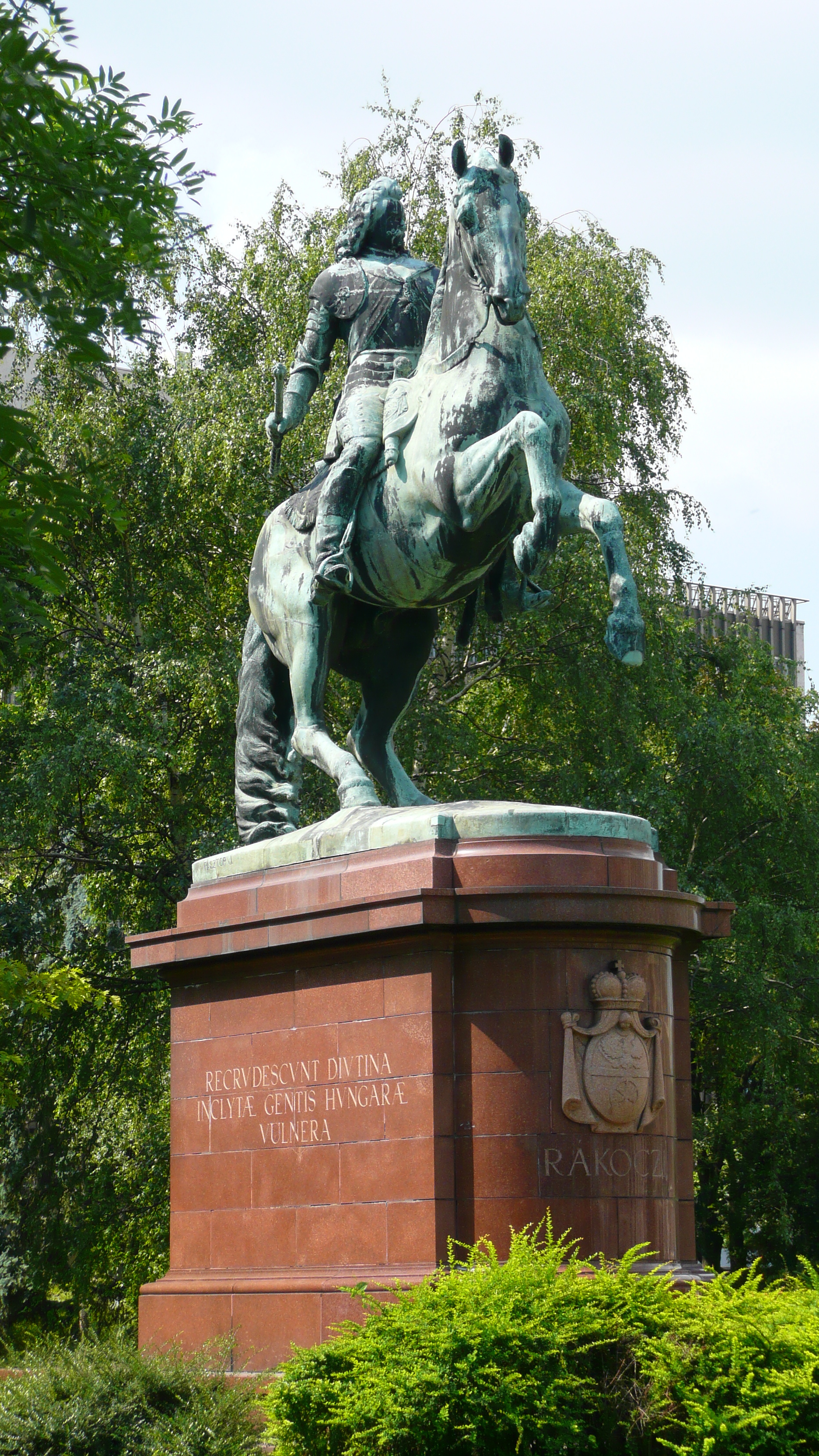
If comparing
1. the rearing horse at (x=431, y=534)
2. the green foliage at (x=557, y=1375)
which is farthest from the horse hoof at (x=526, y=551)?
the green foliage at (x=557, y=1375)

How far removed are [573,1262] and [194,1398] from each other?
1947mm

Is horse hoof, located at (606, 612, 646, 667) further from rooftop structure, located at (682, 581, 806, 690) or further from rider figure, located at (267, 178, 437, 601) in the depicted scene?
rooftop structure, located at (682, 581, 806, 690)

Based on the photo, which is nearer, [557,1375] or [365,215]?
[557,1375]

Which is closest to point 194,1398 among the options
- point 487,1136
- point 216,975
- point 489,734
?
point 487,1136

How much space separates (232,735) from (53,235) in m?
11.9

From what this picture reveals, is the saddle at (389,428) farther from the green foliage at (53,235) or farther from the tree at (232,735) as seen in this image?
the tree at (232,735)

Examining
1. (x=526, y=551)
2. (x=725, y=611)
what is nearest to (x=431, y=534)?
(x=526, y=551)

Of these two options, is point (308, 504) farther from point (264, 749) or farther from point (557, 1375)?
point (557, 1375)

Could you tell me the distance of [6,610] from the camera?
9.95 metres

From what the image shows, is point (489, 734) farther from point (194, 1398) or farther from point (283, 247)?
point (194, 1398)

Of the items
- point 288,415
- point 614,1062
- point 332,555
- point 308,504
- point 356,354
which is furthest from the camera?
point 288,415

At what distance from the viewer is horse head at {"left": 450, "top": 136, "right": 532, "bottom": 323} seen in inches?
366

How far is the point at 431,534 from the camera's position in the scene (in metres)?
9.68

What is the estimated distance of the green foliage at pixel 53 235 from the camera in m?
9.47
